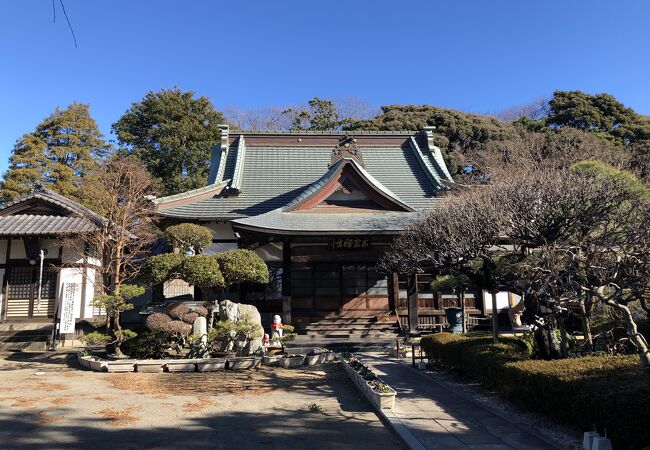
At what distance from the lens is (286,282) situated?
16.1 m

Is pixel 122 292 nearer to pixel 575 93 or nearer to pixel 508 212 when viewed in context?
pixel 508 212

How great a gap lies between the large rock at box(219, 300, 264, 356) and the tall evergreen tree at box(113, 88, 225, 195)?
21.8 meters

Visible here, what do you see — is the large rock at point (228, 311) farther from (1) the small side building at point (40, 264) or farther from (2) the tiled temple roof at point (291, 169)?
(1) the small side building at point (40, 264)

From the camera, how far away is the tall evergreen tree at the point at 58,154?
2845 centimetres

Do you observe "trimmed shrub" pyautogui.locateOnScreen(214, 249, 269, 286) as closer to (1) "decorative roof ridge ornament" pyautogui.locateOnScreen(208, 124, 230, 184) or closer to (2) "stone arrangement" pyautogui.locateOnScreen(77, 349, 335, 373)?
(2) "stone arrangement" pyautogui.locateOnScreen(77, 349, 335, 373)

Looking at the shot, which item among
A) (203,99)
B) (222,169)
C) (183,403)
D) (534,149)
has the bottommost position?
(183,403)

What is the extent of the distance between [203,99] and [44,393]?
3154cm

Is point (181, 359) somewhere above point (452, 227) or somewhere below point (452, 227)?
below

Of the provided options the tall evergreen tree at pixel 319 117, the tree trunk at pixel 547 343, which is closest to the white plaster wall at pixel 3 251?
the tree trunk at pixel 547 343

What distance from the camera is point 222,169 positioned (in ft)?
70.5

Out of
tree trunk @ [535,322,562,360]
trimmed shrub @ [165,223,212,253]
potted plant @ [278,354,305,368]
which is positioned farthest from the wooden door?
tree trunk @ [535,322,562,360]

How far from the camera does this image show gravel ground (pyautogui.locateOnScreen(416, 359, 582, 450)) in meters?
5.87

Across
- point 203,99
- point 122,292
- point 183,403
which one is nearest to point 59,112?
point 203,99

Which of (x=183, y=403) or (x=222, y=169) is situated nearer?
(x=183, y=403)
